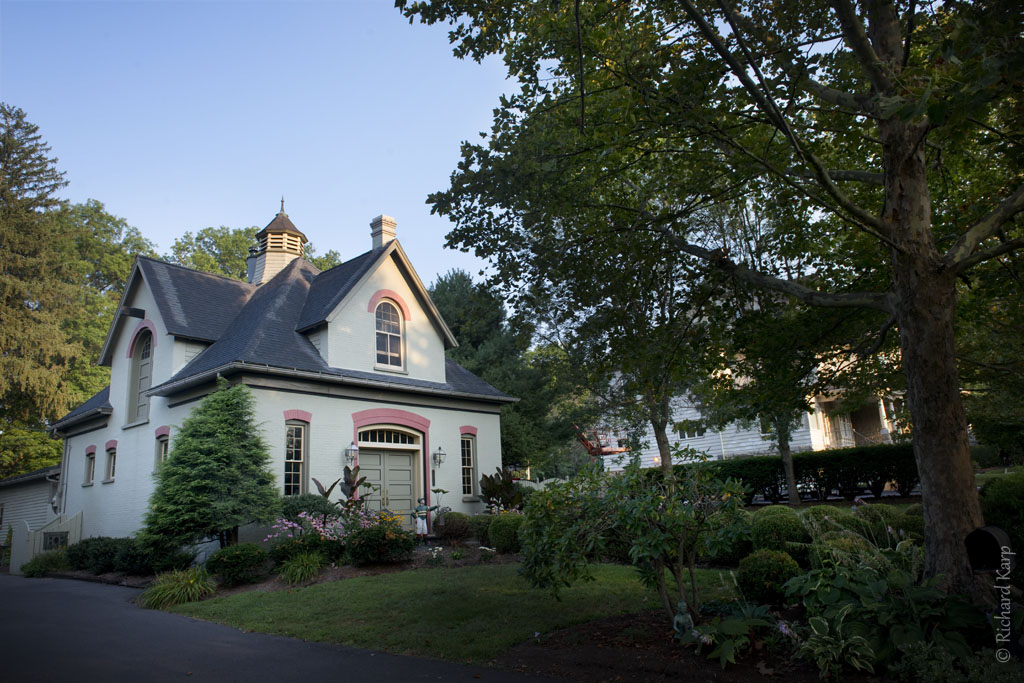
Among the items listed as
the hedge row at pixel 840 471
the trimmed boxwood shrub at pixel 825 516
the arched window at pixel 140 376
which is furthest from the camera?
the arched window at pixel 140 376

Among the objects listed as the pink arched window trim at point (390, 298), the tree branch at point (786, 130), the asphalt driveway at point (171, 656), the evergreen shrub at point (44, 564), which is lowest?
the asphalt driveway at point (171, 656)

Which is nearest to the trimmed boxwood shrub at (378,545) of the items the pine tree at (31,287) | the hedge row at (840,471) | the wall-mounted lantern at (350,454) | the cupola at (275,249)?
the wall-mounted lantern at (350,454)

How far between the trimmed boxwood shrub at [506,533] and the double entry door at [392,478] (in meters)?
4.70

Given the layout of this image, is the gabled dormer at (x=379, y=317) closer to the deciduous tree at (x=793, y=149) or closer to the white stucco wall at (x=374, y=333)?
the white stucco wall at (x=374, y=333)

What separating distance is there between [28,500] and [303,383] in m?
17.4

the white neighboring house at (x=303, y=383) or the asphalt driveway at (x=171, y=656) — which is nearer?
the asphalt driveway at (x=171, y=656)

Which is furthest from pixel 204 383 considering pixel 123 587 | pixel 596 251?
pixel 596 251

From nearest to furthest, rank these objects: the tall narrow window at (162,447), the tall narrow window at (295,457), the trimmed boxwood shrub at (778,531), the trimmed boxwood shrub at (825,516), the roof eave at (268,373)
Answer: the trimmed boxwood shrub at (825,516) < the trimmed boxwood shrub at (778,531) < the roof eave at (268,373) < the tall narrow window at (295,457) < the tall narrow window at (162,447)

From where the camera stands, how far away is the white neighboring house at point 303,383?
53.3ft

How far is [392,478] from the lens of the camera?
59.4 feet

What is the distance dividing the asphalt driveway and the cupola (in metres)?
13.5

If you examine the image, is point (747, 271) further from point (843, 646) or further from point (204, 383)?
point (204, 383)

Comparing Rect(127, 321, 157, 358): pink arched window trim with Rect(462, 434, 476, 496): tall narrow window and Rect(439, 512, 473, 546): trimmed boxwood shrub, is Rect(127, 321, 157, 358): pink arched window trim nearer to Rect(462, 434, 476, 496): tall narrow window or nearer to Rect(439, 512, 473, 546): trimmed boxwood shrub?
Rect(462, 434, 476, 496): tall narrow window

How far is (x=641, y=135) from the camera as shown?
7344 millimetres
